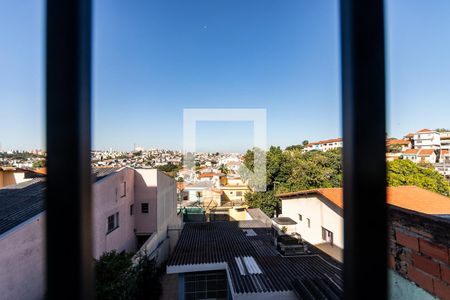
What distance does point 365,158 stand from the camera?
422mm

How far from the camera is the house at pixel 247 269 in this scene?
402 cm

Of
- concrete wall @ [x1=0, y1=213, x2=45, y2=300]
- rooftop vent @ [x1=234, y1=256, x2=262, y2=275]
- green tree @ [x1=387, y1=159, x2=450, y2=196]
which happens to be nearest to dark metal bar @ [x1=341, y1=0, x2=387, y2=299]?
concrete wall @ [x1=0, y1=213, x2=45, y2=300]

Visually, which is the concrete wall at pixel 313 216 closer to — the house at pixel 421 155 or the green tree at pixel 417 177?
the green tree at pixel 417 177

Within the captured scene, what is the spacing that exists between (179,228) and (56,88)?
11.5m

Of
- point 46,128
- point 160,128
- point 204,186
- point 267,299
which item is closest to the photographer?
point 46,128

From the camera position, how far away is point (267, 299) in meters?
3.99

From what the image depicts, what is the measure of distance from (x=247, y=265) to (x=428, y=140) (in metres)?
34.8

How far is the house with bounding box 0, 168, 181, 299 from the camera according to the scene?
371cm

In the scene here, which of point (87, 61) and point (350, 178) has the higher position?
point (87, 61)

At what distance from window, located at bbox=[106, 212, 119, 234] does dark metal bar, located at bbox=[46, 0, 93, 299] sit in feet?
25.0

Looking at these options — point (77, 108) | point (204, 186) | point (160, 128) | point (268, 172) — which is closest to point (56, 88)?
point (77, 108)

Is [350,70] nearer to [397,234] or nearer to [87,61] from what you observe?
[87,61]

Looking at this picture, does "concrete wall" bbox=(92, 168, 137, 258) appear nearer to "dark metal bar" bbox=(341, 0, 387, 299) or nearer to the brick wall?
the brick wall

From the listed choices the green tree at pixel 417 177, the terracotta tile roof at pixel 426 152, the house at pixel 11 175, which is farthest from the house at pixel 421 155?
the house at pixel 11 175
